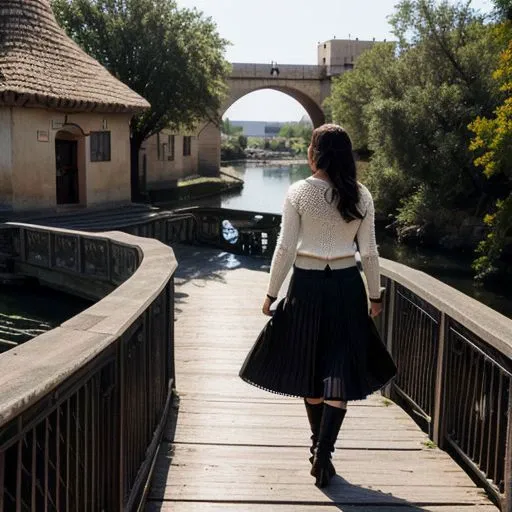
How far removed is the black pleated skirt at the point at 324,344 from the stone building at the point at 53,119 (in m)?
13.6

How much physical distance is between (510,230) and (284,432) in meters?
19.0

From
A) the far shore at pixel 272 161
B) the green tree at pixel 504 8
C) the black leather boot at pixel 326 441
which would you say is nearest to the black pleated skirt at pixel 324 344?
the black leather boot at pixel 326 441

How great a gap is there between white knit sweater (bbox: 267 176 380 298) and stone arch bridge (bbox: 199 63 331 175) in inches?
1880

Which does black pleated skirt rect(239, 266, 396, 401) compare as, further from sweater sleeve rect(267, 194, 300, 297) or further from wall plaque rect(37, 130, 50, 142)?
wall plaque rect(37, 130, 50, 142)

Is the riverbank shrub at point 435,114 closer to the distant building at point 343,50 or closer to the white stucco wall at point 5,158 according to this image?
the white stucco wall at point 5,158

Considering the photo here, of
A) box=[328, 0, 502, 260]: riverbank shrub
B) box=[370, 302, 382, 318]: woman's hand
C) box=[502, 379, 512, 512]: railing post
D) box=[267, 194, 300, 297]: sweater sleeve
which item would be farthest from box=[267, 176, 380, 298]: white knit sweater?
box=[328, 0, 502, 260]: riverbank shrub

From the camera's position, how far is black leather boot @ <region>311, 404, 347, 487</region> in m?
3.64

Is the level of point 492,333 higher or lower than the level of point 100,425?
higher

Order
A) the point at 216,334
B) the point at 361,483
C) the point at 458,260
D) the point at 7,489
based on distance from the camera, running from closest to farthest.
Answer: the point at 7,489, the point at 361,483, the point at 216,334, the point at 458,260

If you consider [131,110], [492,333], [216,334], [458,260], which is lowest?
[458,260]

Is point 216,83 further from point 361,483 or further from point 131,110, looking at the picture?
point 361,483

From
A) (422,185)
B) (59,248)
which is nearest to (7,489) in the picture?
(59,248)

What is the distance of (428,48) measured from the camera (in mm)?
26047

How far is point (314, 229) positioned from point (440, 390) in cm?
126
